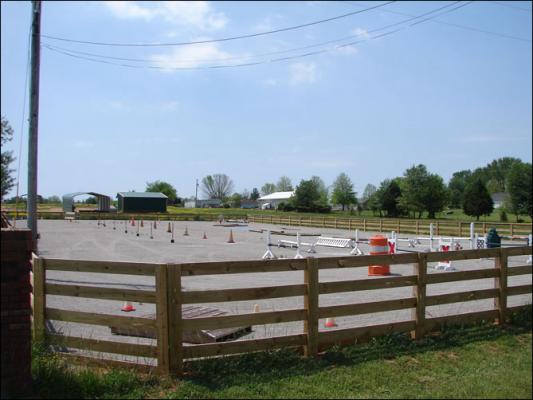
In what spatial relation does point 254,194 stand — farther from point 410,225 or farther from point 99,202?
point 410,225

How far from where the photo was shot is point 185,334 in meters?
6.27

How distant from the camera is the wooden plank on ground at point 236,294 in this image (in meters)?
4.99

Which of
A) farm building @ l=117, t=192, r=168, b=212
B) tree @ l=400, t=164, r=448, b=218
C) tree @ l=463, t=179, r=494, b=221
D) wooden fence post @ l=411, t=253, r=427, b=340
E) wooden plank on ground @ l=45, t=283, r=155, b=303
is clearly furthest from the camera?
tree @ l=400, t=164, r=448, b=218

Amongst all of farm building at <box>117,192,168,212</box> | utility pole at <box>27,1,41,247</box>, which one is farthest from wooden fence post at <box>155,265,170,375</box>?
farm building at <box>117,192,168,212</box>

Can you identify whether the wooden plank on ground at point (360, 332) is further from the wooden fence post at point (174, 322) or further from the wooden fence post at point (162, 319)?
the wooden fence post at point (162, 319)

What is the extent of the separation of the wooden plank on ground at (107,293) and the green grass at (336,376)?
717 millimetres

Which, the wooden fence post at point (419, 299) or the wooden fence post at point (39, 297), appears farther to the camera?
the wooden fence post at point (419, 299)

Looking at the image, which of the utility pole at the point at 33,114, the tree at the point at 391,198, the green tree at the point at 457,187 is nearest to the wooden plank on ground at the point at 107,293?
the utility pole at the point at 33,114

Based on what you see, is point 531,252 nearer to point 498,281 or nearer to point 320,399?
point 498,281

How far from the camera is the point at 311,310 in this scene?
556cm

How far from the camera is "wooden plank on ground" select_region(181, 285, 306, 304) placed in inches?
196

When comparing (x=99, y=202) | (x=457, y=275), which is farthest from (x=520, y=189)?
(x=457, y=275)

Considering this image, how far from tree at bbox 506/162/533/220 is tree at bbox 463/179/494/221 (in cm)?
305

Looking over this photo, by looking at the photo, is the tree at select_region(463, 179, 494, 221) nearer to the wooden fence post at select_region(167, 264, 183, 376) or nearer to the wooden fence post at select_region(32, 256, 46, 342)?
the wooden fence post at select_region(167, 264, 183, 376)
